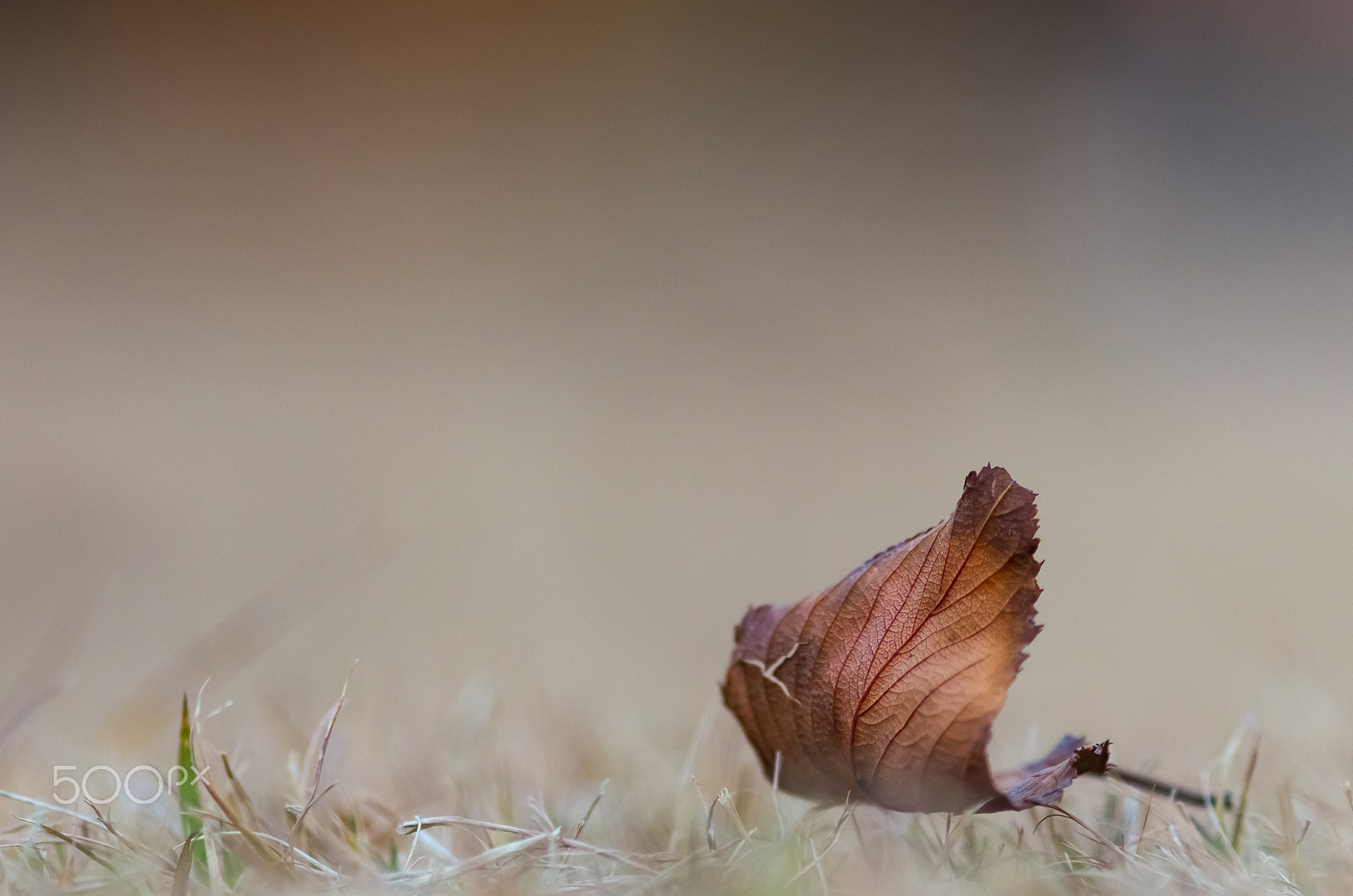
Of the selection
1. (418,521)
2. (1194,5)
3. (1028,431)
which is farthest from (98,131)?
(1194,5)

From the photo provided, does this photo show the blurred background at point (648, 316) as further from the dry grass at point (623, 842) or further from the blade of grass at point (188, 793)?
the blade of grass at point (188, 793)

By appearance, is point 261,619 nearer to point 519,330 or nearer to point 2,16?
point 519,330

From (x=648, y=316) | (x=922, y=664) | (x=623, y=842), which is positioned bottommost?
(x=623, y=842)

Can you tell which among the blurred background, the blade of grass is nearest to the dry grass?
the blade of grass

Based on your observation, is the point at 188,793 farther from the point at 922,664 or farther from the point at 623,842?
the point at 922,664

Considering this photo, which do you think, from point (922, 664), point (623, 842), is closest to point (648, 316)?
point (623, 842)

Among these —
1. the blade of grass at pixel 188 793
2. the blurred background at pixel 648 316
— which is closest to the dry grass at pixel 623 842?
the blade of grass at pixel 188 793
